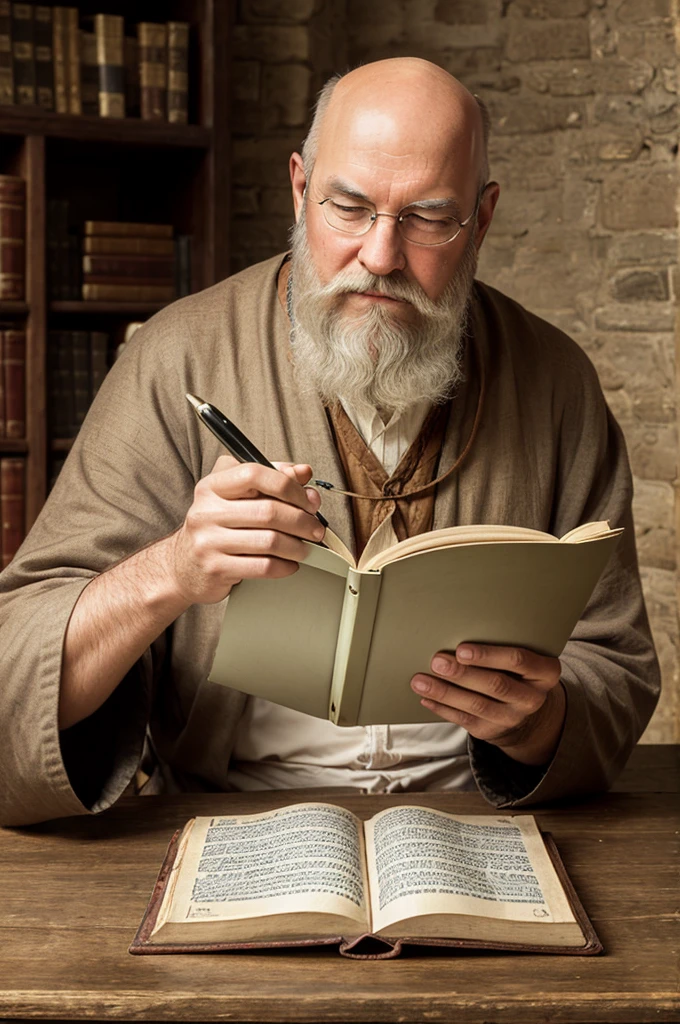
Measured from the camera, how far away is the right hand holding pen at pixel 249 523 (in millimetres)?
1375

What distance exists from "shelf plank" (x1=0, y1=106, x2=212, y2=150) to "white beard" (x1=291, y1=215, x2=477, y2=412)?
191cm

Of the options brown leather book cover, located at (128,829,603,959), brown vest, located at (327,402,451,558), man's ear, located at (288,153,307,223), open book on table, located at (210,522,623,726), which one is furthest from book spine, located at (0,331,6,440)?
brown leather book cover, located at (128,829,603,959)

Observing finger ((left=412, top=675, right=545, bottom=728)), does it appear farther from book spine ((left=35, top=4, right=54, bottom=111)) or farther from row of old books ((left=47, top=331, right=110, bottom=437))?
book spine ((left=35, top=4, right=54, bottom=111))

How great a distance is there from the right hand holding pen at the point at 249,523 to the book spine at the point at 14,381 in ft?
7.87

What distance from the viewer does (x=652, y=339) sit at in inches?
171

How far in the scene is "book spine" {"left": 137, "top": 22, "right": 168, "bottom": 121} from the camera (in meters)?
3.75

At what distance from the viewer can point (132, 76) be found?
12.4 feet

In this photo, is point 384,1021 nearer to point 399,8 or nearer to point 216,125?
point 216,125

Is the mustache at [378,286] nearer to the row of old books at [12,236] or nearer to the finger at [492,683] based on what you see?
the finger at [492,683]

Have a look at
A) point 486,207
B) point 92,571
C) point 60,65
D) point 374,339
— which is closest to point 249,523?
point 92,571

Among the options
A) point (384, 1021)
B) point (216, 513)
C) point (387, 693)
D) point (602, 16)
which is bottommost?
point (384, 1021)

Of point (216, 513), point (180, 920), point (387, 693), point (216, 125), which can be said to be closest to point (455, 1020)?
point (180, 920)

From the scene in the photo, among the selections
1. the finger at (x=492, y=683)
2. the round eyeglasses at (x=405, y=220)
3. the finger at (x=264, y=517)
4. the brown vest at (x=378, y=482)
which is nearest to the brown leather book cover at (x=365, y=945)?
the finger at (x=492, y=683)

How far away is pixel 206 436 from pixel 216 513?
56cm
